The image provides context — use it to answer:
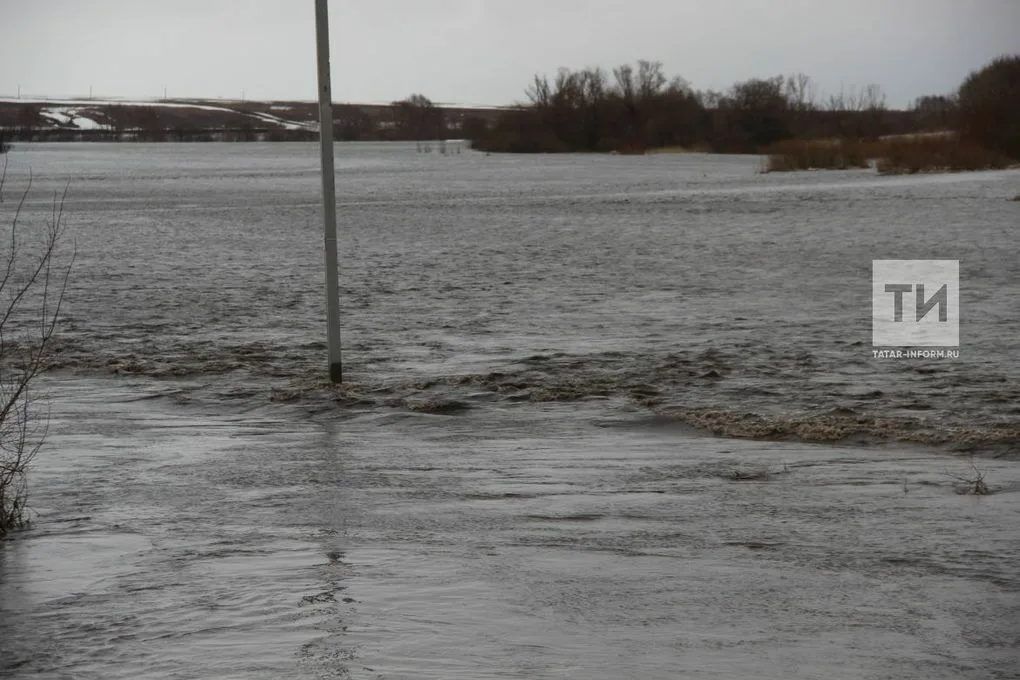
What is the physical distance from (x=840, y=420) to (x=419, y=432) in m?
3.30

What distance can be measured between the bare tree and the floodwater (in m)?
0.25

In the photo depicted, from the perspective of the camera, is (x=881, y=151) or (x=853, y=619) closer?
(x=853, y=619)

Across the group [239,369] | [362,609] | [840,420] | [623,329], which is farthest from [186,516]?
[623,329]

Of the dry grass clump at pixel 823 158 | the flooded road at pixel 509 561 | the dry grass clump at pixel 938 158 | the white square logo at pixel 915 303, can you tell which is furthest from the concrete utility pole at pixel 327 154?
the dry grass clump at pixel 823 158

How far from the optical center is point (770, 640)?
5.45 m

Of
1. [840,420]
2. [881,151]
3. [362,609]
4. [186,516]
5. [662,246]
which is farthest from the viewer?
[881,151]

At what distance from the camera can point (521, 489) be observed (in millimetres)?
8312

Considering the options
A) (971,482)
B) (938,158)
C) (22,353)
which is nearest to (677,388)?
(971,482)

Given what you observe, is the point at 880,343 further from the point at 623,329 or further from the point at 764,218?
the point at 764,218

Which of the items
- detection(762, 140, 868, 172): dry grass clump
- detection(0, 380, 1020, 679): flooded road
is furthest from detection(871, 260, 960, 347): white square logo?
detection(762, 140, 868, 172): dry grass clump

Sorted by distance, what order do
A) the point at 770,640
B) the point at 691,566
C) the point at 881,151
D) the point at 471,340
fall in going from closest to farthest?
1. the point at 770,640
2. the point at 691,566
3. the point at 471,340
4. the point at 881,151

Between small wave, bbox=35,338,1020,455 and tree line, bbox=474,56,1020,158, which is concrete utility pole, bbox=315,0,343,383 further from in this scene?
tree line, bbox=474,56,1020,158

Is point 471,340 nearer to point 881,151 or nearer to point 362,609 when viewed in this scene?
point 362,609

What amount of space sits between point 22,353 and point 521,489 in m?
8.30
